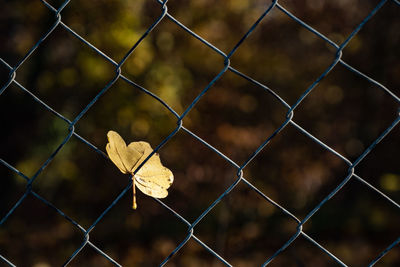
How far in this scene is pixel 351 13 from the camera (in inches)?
175

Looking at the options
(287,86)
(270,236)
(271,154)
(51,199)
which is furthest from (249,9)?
(51,199)

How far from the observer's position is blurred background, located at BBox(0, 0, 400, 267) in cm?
403

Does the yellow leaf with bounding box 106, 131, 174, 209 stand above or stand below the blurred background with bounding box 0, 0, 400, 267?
above

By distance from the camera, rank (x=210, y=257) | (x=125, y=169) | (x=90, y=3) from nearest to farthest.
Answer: (x=125, y=169), (x=90, y=3), (x=210, y=257)

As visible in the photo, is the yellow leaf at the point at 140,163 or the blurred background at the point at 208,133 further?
the blurred background at the point at 208,133

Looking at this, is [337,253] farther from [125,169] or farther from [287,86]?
[125,169]

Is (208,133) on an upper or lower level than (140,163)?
lower

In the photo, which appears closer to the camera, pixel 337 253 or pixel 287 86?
pixel 337 253

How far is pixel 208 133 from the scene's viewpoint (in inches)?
173

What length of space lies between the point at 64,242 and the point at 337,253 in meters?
2.40

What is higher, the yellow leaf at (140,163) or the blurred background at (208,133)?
the yellow leaf at (140,163)

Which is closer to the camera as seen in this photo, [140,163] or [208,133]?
[140,163]

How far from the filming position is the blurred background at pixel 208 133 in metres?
4.03

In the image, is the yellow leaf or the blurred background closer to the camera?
the yellow leaf
